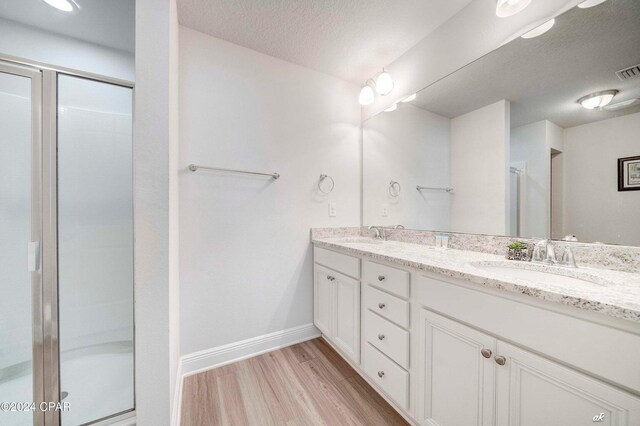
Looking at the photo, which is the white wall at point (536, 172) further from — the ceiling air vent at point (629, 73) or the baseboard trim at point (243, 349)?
the baseboard trim at point (243, 349)

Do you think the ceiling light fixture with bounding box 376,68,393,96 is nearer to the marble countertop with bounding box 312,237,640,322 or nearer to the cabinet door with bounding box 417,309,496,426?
the marble countertop with bounding box 312,237,640,322

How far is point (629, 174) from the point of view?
0.94 meters

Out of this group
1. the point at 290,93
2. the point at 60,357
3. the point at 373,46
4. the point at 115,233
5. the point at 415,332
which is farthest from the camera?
the point at 290,93

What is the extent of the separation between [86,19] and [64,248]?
146 centimetres

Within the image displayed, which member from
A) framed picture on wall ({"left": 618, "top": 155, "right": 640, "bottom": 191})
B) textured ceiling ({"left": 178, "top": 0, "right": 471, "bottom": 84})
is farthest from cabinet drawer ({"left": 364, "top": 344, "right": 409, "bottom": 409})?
→ textured ceiling ({"left": 178, "top": 0, "right": 471, "bottom": 84})

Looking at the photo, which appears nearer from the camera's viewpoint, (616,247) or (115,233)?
(616,247)

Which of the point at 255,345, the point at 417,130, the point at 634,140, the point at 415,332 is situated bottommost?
the point at 255,345

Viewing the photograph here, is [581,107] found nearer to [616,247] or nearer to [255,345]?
[616,247]

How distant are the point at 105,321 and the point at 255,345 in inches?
39.9

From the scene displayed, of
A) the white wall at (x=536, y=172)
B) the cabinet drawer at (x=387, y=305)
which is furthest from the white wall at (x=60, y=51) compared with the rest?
the white wall at (x=536, y=172)

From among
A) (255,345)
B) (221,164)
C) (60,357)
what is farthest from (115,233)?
(255,345)

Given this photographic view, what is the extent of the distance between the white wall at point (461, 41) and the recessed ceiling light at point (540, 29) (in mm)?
25

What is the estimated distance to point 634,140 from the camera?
3.04ft

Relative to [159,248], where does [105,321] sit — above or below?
below
